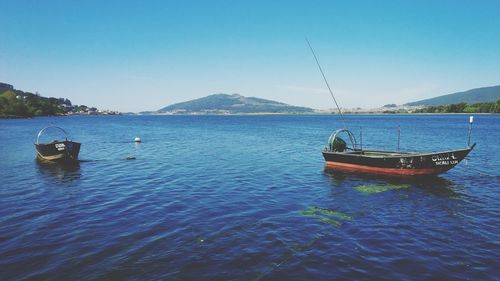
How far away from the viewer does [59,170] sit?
29234mm

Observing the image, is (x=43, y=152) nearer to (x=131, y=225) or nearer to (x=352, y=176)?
(x=131, y=225)

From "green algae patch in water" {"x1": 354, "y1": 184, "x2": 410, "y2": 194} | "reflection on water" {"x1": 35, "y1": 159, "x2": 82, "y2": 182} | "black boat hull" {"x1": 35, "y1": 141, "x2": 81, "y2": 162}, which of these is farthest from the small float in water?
"black boat hull" {"x1": 35, "y1": 141, "x2": 81, "y2": 162}

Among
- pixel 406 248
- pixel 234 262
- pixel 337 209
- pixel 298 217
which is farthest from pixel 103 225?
pixel 406 248

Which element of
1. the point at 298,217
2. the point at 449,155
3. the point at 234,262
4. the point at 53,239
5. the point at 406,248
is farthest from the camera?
the point at 449,155

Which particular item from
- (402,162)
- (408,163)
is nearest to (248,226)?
(402,162)

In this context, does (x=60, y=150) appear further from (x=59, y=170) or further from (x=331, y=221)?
(x=331, y=221)

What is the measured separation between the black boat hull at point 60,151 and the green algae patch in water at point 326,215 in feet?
91.5

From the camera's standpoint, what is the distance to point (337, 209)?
1708cm

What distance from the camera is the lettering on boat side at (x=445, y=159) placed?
2328 cm

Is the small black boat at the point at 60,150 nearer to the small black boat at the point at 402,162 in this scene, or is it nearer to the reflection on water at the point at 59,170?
the reflection on water at the point at 59,170

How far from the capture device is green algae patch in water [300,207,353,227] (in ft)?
49.4

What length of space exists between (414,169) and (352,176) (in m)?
4.78

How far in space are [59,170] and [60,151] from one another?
186 inches

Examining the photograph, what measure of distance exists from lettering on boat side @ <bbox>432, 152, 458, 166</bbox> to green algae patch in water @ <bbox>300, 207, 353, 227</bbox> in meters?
12.5
